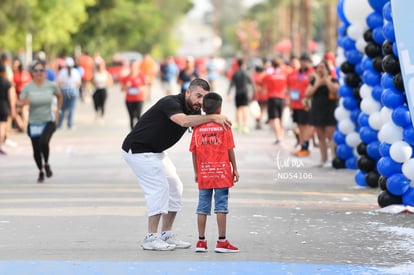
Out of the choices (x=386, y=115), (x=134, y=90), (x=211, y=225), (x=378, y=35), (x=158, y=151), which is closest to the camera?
(x=158, y=151)

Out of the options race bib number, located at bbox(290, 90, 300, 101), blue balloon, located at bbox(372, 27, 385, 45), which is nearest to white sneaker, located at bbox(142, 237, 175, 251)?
blue balloon, located at bbox(372, 27, 385, 45)

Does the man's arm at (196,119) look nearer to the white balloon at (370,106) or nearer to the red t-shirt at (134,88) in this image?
the white balloon at (370,106)

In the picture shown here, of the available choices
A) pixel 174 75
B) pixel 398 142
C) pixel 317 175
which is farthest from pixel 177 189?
pixel 174 75

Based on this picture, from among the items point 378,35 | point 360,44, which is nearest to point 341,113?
point 360,44

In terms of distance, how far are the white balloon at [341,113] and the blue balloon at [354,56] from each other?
84 centimetres

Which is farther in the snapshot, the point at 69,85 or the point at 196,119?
the point at 69,85

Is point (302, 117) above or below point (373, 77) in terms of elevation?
below

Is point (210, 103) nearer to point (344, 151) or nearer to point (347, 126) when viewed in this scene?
point (347, 126)

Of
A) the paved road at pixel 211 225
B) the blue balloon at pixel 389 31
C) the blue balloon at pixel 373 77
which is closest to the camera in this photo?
the paved road at pixel 211 225

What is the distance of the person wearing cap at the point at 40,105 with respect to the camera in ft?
51.1

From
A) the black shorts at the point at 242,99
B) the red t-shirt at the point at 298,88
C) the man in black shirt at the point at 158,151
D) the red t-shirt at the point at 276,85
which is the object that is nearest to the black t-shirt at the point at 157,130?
the man in black shirt at the point at 158,151

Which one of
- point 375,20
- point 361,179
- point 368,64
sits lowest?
point 361,179

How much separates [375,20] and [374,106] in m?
1.15

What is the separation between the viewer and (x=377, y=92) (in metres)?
14.3
